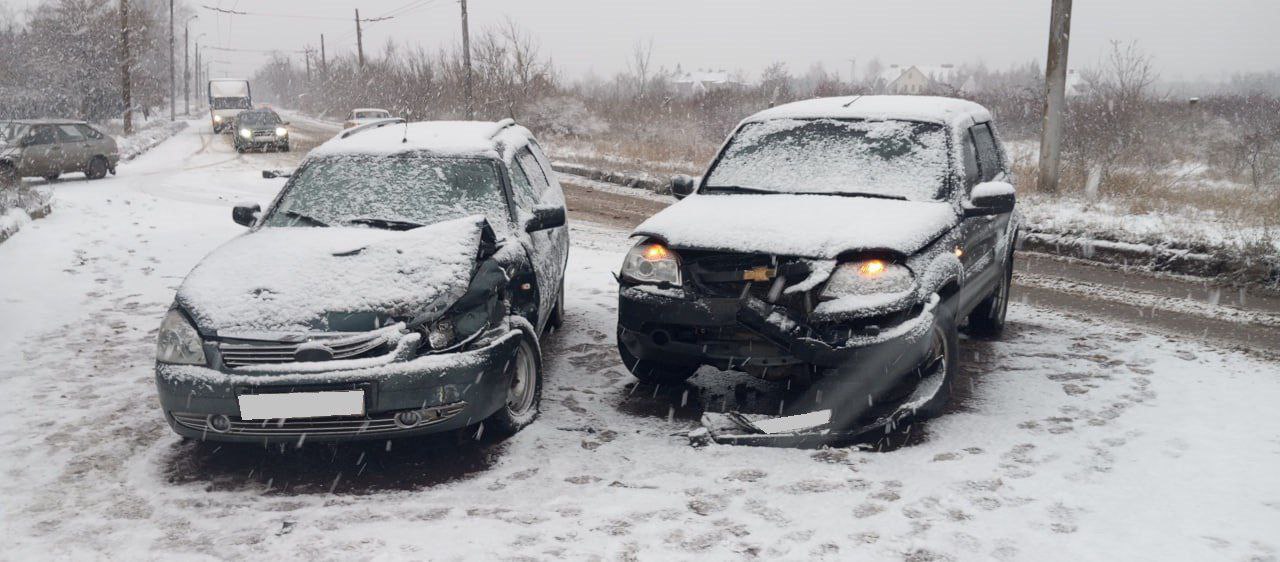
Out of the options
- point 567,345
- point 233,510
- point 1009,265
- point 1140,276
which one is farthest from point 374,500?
point 1140,276

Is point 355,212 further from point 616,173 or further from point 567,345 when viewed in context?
point 616,173

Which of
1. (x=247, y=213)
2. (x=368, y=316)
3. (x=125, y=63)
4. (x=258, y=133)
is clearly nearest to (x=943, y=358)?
(x=368, y=316)

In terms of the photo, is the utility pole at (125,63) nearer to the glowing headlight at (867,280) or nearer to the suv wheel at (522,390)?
the suv wheel at (522,390)

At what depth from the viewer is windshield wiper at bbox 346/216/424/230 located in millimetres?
5145

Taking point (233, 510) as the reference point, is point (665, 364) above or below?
above

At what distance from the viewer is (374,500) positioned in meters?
3.96

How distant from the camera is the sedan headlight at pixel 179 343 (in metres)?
4.06

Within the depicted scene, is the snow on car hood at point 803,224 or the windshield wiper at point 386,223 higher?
the snow on car hood at point 803,224

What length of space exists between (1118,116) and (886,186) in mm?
12062

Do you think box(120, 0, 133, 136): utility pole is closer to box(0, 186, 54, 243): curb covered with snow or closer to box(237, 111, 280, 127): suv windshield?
box(237, 111, 280, 127): suv windshield

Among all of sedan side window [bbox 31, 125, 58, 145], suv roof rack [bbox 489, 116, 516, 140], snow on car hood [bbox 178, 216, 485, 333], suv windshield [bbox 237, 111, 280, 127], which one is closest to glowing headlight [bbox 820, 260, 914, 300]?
snow on car hood [bbox 178, 216, 485, 333]

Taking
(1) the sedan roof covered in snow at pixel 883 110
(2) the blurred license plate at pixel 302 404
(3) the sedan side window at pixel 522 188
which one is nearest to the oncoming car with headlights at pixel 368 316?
(2) the blurred license plate at pixel 302 404

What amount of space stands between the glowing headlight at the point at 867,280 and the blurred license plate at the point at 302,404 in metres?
2.17

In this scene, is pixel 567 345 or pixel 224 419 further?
pixel 567 345
